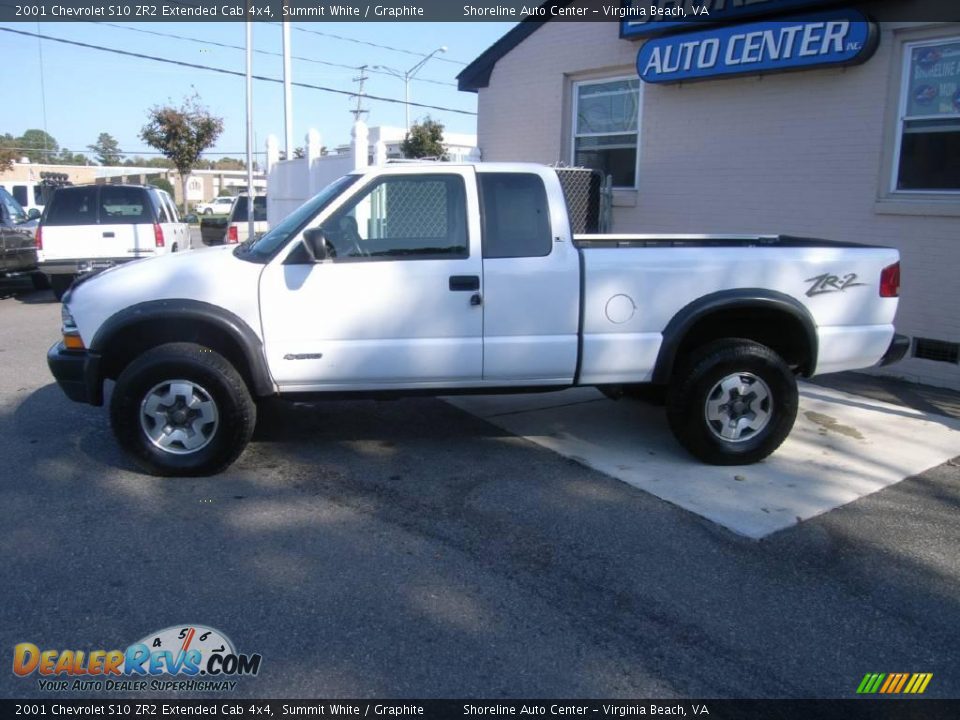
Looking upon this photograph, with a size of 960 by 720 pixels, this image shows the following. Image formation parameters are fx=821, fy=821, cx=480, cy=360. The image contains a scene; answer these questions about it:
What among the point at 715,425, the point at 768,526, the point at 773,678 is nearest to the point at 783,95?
the point at 715,425

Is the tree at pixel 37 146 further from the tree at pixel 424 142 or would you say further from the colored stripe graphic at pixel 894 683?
the colored stripe graphic at pixel 894 683

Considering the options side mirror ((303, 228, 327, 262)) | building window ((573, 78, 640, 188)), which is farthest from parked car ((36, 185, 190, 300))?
side mirror ((303, 228, 327, 262))

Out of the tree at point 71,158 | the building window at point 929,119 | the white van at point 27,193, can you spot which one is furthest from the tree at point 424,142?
the tree at point 71,158

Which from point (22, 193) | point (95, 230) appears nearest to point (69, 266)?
point (95, 230)

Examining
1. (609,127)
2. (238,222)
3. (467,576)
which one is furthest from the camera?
(238,222)

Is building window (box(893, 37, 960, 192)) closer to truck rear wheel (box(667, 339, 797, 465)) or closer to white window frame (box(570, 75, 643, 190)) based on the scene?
white window frame (box(570, 75, 643, 190))

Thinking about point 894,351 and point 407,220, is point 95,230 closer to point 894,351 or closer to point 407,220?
point 407,220

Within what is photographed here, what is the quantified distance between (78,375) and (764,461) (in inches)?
183

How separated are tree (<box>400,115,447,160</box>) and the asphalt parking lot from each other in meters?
28.8

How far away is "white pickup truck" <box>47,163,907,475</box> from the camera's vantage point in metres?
5.14

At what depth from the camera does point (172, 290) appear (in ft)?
16.8

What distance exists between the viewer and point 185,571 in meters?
4.02

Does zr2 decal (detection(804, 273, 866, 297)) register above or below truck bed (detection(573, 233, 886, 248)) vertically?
below

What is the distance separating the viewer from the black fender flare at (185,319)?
5039 millimetres
